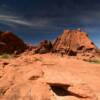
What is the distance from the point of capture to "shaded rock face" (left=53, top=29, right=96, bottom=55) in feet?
254

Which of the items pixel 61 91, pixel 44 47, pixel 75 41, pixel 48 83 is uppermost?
pixel 75 41

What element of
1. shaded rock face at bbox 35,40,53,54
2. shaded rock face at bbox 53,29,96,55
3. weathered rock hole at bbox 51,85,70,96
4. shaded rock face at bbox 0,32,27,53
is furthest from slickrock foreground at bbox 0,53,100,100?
shaded rock face at bbox 53,29,96,55

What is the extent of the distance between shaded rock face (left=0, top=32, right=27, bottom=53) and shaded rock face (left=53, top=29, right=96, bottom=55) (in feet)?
40.5

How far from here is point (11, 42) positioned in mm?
71875

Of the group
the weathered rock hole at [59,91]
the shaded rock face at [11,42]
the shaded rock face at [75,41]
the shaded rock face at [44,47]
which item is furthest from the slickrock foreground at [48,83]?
the shaded rock face at [75,41]

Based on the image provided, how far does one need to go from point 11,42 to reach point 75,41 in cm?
2571

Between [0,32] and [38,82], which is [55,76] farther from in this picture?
[0,32]

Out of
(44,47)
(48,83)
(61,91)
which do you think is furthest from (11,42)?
(61,91)

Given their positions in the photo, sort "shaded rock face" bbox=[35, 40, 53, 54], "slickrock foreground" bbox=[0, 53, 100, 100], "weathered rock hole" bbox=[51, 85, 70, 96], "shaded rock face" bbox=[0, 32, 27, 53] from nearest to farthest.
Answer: "slickrock foreground" bbox=[0, 53, 100, 100], "weathered rock hole" bbox=[51, 85, 70, 96], "shaded rock face" bbox=[35, 40, 53, 54], "shaded rock face" bbox=[0, 32, 27, 53]

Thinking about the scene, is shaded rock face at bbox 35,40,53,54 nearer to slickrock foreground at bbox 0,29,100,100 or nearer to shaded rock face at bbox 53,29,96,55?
shaded rock face at bbox 53,29,96,55

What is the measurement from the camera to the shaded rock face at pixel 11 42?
6800cm

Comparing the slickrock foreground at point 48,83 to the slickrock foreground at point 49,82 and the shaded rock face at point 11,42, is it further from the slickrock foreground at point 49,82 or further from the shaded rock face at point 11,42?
the shaded rock face at point 11,42

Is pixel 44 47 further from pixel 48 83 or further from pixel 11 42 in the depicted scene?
pixel 48 83

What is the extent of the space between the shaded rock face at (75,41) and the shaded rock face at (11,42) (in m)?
12.3
